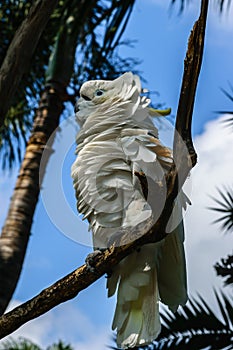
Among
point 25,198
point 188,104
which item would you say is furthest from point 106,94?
point 25,198

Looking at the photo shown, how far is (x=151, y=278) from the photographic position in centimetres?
272

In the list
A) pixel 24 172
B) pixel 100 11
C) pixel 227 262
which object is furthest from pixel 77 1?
pixel 227 262

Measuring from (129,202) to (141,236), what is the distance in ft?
0.88

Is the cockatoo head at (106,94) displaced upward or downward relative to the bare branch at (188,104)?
upward

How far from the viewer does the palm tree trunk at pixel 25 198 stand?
4.56 meters

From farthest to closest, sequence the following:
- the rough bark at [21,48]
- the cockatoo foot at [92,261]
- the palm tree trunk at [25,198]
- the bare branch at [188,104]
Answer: the palm tree trunk at [25,198] < the rough bark at [21,48] < the cockatoo foot at [92,261] < the bare branch at [188,104]

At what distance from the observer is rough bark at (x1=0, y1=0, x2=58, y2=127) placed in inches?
131

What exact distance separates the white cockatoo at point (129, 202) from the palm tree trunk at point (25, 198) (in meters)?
1.82

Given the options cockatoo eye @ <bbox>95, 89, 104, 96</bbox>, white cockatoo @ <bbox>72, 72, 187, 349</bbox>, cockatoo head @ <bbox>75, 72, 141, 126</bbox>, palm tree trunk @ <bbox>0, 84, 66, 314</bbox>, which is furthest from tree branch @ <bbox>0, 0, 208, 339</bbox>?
palm tree trunk @ <bbox>0, 84, 66, 314</bbox>

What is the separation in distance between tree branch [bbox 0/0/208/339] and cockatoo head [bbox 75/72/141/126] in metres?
0.50

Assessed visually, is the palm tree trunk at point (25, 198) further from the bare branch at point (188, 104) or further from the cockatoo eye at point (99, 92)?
the bare branch at point (188, 104)

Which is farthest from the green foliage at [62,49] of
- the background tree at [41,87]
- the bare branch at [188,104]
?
the bare branch at [188,104]

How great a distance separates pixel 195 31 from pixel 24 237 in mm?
2767

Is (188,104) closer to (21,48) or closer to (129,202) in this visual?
(129,202)
